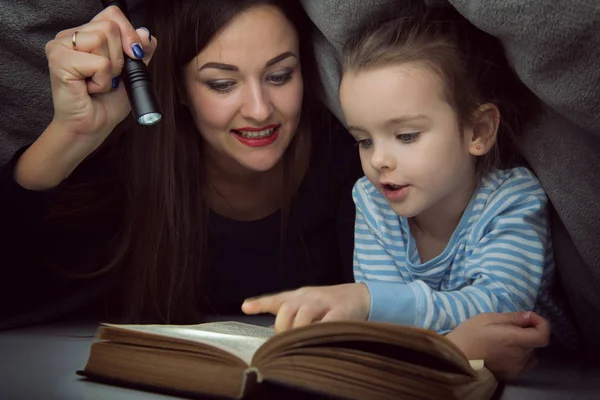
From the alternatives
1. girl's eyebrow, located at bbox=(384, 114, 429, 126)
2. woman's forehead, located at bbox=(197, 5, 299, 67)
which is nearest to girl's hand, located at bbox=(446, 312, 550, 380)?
girl's eyebrow, located at bbox=(384, 114, 429, 126)

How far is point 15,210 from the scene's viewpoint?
1.19m

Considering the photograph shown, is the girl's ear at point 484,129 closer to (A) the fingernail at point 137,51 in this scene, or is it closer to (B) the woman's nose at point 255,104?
(B) the woman's nose at point 255,104

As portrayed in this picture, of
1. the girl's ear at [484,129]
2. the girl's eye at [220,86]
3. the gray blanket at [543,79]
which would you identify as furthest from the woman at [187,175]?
the girl's ear at [484,129]

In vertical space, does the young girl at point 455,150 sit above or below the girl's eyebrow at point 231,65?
below

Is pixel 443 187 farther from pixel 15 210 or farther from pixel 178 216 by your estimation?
pixel 15 210

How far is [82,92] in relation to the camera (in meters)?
1.09

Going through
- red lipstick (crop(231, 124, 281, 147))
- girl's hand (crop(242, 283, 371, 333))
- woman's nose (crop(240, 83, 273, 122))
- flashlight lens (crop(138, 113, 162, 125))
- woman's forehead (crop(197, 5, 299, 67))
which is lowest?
girl's hand (crop(242, 283, 371, 333))

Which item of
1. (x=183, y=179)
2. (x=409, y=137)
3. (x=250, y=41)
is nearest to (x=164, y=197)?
(x=183, y=179)

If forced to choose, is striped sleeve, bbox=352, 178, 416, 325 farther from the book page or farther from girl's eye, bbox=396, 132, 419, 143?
the book page

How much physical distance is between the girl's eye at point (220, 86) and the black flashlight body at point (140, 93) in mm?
213

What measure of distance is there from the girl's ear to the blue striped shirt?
0.17 ft

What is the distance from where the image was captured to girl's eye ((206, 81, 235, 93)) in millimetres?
1253

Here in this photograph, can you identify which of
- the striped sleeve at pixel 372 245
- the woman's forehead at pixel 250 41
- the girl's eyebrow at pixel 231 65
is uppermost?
the woman's forehead at pixel 250 41

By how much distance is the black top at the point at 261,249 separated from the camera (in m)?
1.38
